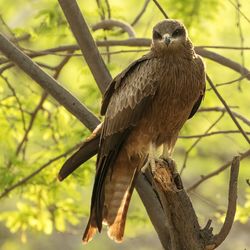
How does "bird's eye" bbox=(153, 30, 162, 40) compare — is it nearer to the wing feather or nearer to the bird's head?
the bird's head

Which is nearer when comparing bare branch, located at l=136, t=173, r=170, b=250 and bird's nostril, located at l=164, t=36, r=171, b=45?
bare branch, located at l=136, t=173, r=170, b=250

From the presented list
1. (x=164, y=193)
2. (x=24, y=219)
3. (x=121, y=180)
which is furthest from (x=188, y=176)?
(x=164, y=193)

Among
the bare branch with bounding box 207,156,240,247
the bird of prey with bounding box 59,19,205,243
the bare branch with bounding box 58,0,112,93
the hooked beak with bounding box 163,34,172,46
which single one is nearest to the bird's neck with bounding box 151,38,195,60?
the bird of prey with bounding box 59,19,205,243

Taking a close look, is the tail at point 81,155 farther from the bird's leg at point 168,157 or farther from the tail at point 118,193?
the bird's leg at point 168,157

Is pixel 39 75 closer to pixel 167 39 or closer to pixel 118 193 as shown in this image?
pixel 167 39

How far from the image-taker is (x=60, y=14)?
335 inches

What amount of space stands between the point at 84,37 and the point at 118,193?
123 cm

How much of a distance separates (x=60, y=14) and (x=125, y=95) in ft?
7.01

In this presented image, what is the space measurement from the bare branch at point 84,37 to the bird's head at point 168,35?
0.44 m

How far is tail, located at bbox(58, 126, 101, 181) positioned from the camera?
644cm

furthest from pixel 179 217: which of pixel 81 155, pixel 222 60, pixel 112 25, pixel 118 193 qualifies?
pixel 112 25

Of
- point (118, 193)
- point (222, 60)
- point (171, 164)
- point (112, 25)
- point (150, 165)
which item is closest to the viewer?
point (171, 164)

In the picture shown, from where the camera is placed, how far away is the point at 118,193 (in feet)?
22.4

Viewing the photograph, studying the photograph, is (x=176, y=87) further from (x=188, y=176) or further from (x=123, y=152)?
(x=188, y=176)
